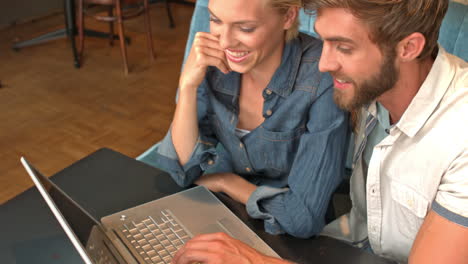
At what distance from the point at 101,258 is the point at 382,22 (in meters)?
0.70

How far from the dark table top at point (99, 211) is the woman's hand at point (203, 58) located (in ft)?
0.83

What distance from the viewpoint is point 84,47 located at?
13.4 ft

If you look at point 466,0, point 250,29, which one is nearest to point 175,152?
point 250,29

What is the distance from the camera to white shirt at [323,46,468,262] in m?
0.99

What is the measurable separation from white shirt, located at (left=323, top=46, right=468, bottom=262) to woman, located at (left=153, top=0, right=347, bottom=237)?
0.12 m

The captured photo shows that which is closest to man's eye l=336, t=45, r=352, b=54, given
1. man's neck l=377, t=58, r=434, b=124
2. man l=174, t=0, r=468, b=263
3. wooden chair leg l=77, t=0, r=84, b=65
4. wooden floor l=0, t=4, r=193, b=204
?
man l=174, t=0, r=468, b=263

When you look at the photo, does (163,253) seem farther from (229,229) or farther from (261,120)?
(261,120)

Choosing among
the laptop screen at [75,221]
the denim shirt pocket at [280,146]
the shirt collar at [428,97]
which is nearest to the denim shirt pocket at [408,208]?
the shirt collar at [428,97]

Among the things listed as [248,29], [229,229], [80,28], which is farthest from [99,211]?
[80,28]

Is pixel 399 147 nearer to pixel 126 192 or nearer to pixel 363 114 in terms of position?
pixel 363 114

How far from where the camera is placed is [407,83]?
1.11m

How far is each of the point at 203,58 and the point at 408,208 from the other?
60 centimetres

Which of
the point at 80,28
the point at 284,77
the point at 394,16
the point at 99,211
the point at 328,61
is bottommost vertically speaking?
the point at 80,28

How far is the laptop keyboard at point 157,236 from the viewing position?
1.01 meters
